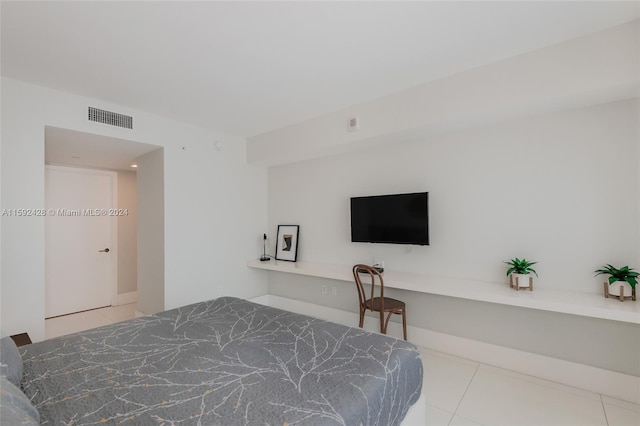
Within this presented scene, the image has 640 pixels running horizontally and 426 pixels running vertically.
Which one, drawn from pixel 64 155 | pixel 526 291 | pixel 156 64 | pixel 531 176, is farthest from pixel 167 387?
pixel 64 155

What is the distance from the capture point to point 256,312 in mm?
2461

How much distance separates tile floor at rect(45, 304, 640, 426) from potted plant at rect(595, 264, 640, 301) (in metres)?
0.79

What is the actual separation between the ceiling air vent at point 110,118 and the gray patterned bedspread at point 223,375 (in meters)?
2.05

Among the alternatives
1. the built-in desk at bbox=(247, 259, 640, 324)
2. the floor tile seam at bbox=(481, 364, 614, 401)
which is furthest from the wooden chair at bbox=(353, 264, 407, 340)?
the floor tile seam at bbox=(481, 364, 614, 401)

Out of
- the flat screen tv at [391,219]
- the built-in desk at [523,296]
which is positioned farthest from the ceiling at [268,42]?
the built-in desk at [523,296]

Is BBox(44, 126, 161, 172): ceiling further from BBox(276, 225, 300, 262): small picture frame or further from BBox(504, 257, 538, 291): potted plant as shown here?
BBox(504, 257, 538, 291): potted plant

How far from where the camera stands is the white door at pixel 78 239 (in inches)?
165

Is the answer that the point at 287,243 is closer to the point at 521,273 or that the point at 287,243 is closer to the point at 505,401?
the point at 521,273

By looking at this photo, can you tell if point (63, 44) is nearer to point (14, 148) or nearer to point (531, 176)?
point (14, 148)

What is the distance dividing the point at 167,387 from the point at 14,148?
8.26 feet

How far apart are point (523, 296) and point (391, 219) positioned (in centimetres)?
136

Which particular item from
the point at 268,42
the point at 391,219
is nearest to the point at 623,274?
the point at 391,219

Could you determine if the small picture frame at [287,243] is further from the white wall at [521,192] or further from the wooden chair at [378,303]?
the wooden chair at [378,303]

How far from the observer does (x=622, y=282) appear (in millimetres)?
2176
